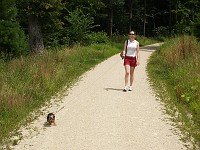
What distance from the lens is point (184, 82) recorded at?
9.72m

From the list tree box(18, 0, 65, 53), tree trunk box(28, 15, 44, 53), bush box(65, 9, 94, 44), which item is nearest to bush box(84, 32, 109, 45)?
bush box(65, 9, 94, 44)

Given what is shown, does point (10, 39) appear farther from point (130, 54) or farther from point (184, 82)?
point (184, 82)

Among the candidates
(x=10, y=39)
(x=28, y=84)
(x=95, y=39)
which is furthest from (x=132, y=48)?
(x=95, y=39)

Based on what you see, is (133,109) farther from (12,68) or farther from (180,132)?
(12,68)

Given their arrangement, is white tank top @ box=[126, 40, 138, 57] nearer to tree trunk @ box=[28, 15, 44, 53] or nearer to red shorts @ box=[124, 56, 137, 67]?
red shorts @ box=[124, 56, 137, 67]

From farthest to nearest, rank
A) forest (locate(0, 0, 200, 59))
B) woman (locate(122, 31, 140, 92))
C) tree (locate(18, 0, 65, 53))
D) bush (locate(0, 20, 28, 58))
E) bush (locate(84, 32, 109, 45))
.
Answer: bush (locate(84, 32, 109, 45)) → tree (locate(18, 0, 65, 53)) → forest (locate(0, 0, 200, 59)) → bush (locate(0, 20, 28, 58)) → woman (locate(122, 31, 140, 92))

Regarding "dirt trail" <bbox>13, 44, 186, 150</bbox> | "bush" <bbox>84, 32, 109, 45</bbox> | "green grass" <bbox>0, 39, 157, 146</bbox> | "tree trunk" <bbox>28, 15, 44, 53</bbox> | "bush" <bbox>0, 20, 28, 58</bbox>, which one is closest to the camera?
"dirt trail" <bbox>13, 44, 186, 150</bbox>

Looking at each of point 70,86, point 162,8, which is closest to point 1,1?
point 70,86

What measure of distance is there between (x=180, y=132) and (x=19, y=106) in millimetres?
3490

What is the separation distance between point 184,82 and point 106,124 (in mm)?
3849

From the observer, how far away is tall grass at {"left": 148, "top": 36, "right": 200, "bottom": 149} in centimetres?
705

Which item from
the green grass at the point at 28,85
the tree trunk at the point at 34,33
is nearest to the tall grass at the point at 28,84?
the green grass at the point at 28,85

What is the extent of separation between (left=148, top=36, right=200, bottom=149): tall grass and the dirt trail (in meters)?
0.44

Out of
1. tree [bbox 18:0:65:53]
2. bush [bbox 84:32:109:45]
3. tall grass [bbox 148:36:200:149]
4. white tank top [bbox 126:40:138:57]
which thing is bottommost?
tall grass [bbox 148:36:200:149]
